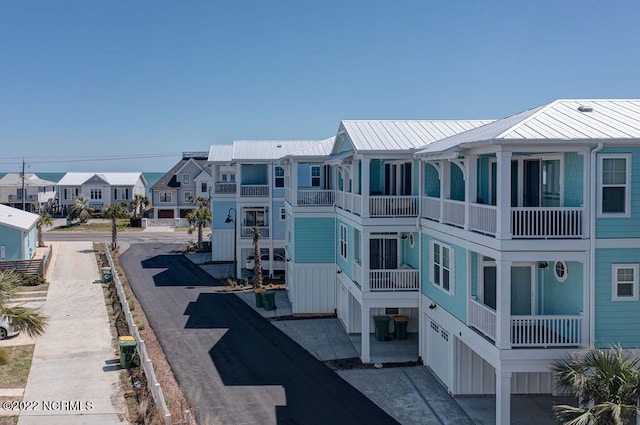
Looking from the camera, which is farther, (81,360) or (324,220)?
(324,220)

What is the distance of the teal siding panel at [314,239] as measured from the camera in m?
27.5

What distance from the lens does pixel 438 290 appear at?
18938 millimetres

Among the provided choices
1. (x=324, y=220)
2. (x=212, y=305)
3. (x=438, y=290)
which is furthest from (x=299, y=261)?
(x=438, y=290)

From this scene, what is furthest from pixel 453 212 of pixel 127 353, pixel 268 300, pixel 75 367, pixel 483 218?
pixel 268 300

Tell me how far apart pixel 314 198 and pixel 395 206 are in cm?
712

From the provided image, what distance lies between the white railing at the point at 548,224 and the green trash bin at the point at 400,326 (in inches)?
377

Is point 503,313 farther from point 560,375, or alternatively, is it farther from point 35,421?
point 35,421

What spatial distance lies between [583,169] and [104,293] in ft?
83.7

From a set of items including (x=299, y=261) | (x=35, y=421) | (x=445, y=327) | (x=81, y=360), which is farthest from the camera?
(x=299, y=261)

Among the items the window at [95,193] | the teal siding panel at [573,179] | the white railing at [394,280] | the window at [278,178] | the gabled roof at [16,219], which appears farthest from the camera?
the window at [95,193]

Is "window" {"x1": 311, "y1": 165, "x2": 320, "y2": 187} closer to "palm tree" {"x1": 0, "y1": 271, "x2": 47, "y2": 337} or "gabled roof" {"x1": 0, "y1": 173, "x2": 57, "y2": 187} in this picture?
"palm tree" {"x1": 0, "y1": 271, "x2": 47, "y2": 337}

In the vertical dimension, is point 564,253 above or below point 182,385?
above

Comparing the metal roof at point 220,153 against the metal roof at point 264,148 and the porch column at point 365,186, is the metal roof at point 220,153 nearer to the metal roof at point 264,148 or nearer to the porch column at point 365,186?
the metal roof at point 264,148

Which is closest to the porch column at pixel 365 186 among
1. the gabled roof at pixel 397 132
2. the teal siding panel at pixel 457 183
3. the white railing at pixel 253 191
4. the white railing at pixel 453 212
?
the gabled roof at pixel 397 132
